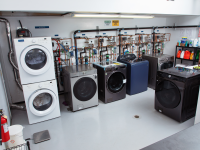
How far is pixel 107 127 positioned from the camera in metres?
2.89

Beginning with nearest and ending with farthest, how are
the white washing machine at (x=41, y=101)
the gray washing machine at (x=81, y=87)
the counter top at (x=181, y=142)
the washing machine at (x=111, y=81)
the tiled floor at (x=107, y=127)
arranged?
the counter top at (x=181, y=142)
the tiled floor at (x=107, y=127)
the white washing machine at (x=41, y=101)
the gray washing machine at (x=81, y=87)
the washing machine at (x=111, y=81)

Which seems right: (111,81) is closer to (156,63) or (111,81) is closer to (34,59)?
(156,63)

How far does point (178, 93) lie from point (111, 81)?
5.22 ft

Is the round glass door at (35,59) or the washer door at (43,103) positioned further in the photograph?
the washer door at (43,103)

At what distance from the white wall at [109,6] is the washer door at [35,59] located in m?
0.69

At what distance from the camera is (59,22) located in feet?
13.1

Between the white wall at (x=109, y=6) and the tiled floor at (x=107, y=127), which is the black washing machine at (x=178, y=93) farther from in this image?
the white wall at (x=109, y=6)

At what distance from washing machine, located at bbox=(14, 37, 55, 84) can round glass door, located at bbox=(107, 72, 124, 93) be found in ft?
4.71

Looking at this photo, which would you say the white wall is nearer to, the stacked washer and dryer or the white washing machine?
the stacked washer and dryer

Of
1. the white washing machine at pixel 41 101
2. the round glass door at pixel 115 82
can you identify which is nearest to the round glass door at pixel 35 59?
the white washing machine at pixel 41 101

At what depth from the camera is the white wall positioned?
2.50m

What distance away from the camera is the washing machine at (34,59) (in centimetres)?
275

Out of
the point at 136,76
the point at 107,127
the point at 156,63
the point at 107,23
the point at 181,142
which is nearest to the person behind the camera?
the point at 181,142

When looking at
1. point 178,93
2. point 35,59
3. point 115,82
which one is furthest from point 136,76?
point 35,59
